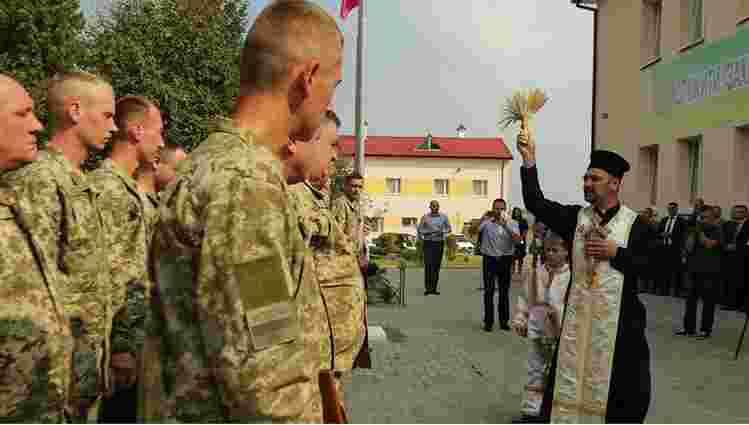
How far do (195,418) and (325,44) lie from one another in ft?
2.99

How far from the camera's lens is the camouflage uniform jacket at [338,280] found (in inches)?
176

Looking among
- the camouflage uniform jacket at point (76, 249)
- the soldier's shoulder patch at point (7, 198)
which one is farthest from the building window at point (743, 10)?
the soldier's shoulder patch at point (7, 198)

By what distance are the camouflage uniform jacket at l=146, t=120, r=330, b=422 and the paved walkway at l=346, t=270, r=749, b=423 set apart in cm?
496

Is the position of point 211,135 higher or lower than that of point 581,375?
higher

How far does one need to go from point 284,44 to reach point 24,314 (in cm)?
141

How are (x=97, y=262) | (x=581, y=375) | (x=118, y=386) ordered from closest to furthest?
(x=97, y=262) → (x=118, y=386) → (x=581, y=375)

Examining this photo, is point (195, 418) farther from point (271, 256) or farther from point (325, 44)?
point (325, 44)

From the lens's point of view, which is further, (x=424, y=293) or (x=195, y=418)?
(x=424, y=293)

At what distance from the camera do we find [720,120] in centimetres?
1727

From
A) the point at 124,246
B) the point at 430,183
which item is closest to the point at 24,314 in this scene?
the point at 124,246

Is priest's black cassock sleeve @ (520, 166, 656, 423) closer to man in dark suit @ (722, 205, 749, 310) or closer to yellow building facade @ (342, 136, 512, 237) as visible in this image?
man in dark suit @ (722, 205, 749, 310)

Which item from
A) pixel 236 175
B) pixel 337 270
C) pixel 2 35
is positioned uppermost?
pixel 2 35

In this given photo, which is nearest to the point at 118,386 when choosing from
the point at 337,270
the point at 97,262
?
the point at 97,262

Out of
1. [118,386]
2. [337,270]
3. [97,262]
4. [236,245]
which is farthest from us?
[337,270]
